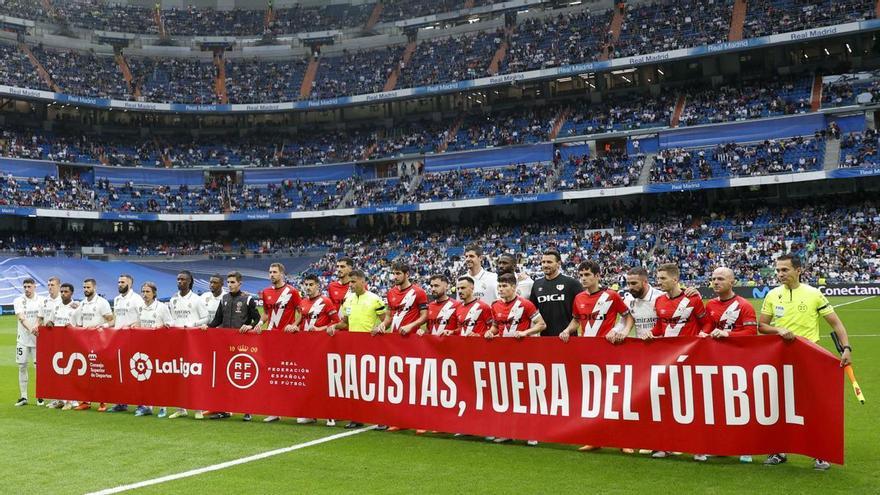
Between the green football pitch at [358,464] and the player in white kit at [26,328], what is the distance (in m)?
2.31

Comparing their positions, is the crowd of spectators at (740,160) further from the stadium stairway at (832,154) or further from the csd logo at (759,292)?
the csd logo at (759,292)

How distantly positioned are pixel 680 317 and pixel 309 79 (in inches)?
2428

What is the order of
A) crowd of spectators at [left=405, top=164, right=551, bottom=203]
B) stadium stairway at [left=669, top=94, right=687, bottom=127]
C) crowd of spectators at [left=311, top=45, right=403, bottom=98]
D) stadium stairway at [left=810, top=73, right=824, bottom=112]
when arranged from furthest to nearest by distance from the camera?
crowd of spectators at [left=311, top=45, right=403, bottom=98] → crowd of spectators at [left=405, top=164, right=551, bottom=203] → stadium stairway at [left=669, top=94, right=687, bottom=127] → stadium stairway at [left=810, top=73, right=824, bottom=112]

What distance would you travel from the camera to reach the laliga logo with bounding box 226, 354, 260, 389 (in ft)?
37.5

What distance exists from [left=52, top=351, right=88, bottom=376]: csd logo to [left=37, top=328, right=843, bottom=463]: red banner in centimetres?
2

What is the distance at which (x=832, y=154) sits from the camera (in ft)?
152

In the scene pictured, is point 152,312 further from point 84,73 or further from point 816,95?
point 84,73

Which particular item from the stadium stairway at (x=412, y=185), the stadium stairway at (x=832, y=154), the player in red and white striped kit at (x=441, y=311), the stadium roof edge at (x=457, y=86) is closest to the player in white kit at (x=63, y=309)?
the player in red and white striped kit at (x=441, y=311)

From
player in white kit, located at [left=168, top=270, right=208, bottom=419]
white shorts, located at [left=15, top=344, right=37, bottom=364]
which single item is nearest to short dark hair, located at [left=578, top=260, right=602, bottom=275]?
player in white kit, located at [left=168, top=270, right=208, bottom=419]

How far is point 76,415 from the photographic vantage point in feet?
40.2

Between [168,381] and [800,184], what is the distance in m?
45.1

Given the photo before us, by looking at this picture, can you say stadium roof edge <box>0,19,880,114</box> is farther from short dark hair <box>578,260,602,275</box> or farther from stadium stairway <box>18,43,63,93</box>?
short dark hair <box>578,260,602,275</box>

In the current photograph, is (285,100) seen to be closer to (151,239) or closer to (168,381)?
(151,239)

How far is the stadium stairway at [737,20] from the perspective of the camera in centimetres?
5119
